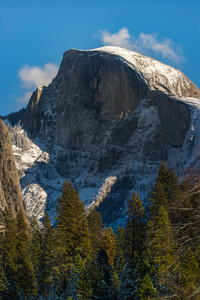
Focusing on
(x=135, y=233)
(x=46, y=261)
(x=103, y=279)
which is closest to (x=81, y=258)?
(x=103, y=279)

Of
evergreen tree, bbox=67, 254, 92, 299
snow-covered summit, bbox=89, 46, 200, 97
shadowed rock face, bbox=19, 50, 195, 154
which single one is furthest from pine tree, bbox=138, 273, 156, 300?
snow-covered summit, bbox=89, 46, 200, 97

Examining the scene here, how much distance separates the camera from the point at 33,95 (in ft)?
650

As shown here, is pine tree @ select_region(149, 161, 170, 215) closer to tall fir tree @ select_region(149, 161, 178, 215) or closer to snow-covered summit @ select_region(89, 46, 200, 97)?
tall fir tree @ select_region(149, 161, 178, 215)

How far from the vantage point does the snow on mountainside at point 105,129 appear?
137 metres

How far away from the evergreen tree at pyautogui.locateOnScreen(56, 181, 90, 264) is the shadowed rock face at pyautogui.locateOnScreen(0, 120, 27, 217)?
123 ft

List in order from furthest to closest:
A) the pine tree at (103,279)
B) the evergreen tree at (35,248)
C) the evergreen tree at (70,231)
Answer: the evergreen tree at (35,248) < the evergreen tree at (70,231) < the pine tree at (103,279)

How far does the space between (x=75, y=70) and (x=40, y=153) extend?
38.8 m

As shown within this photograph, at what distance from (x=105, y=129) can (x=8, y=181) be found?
303ft

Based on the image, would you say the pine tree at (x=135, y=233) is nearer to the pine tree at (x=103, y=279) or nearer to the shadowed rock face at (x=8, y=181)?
the pine tree at (x=103, y=279)

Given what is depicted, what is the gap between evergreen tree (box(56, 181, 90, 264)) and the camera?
115 ft

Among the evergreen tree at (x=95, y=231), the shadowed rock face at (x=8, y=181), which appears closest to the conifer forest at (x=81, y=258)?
the evergreen tree at (x=95, y=231)

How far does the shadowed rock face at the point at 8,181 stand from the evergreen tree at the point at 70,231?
37.5m

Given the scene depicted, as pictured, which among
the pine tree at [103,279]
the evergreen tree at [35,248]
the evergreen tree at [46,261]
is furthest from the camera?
the evergreen tree at [35,248]

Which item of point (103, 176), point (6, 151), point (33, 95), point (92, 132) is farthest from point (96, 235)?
point (33, 95)
